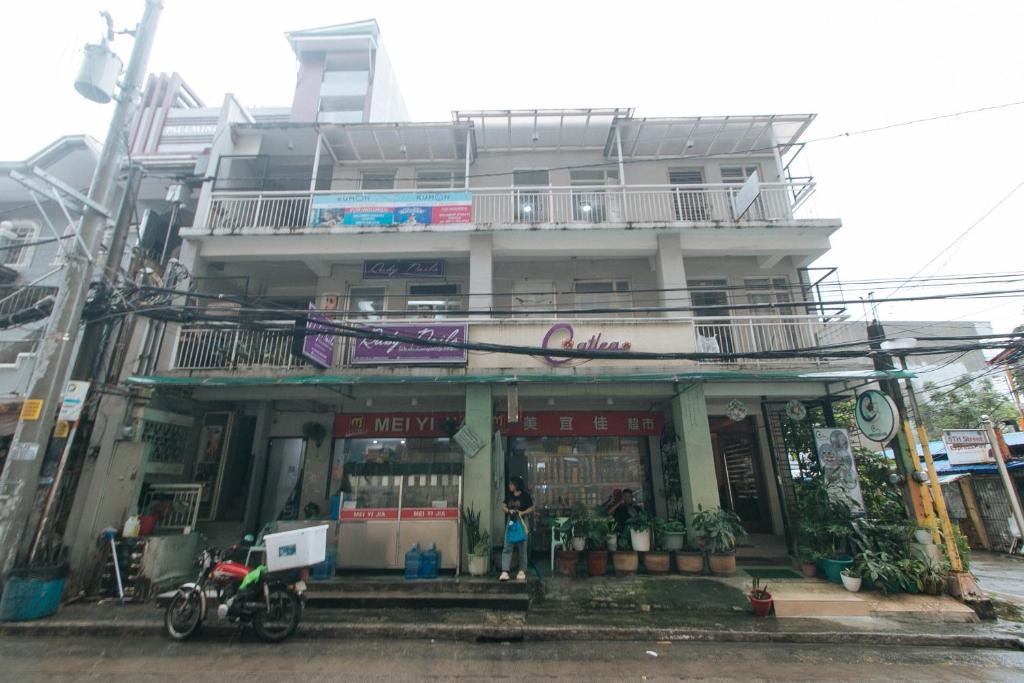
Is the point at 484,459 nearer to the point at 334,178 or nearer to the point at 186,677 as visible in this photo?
the point at 186,677

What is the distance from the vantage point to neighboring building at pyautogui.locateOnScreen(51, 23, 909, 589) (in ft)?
28.7

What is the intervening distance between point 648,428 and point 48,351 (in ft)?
36.6

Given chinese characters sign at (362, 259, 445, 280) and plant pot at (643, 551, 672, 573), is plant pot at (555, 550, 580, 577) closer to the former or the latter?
plant pot at (643, 551, 672, 573)

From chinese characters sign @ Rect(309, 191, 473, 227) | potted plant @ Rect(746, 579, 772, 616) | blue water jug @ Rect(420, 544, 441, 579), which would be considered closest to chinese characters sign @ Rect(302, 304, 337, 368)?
chinese characters sign @ Rect(309, 191, 473, 227)

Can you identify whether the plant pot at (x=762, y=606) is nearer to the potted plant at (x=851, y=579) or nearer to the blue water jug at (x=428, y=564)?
the potted plant at (x=851, y=579)

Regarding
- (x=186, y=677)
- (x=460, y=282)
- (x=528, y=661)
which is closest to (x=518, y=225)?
(x=460, y=282)

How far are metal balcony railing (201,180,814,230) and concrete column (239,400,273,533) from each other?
15.1ft

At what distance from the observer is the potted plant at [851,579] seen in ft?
24.2

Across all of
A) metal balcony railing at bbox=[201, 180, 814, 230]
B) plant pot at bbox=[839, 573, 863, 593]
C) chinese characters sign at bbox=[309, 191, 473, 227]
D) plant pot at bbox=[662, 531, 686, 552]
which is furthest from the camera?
metal balcony railing at bbox=[201, 180, 814, 230]

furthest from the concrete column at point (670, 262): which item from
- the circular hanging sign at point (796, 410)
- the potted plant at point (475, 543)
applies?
the potted plant at point (475, 543)

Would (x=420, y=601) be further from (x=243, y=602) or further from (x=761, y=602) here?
(x=761, y=602)

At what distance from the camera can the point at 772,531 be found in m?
10.8

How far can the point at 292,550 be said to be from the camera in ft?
19.3

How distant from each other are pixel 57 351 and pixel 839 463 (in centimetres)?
1328
